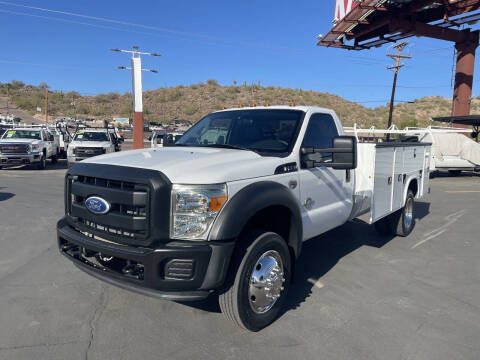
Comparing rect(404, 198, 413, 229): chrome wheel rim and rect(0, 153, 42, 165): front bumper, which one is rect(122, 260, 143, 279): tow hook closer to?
rect(404, 198, 413, 229): chrome wheel rim

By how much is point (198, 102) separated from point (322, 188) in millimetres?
64018

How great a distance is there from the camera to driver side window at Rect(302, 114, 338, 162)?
406cm

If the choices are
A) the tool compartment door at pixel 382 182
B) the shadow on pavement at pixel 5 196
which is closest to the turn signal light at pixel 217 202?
the tool compartment door at pixel 382 182

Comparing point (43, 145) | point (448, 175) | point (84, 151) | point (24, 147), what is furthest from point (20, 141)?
point (448, 175)

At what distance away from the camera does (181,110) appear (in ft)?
213

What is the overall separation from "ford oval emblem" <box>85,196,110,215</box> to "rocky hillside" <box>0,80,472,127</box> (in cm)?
5510

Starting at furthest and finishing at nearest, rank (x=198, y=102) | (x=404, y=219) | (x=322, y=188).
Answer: (x=198, y=102) < (x=404, y=219) < (x=322, y=188)

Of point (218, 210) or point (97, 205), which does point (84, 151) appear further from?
point (218, 210)

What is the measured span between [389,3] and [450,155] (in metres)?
8.36

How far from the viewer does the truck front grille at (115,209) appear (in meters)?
2.81

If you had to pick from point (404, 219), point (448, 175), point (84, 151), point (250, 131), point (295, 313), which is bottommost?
point (295, 313)

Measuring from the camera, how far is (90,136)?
1656 cm

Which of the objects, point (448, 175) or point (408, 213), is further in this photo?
point (448, 175)

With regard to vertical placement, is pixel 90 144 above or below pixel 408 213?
above
